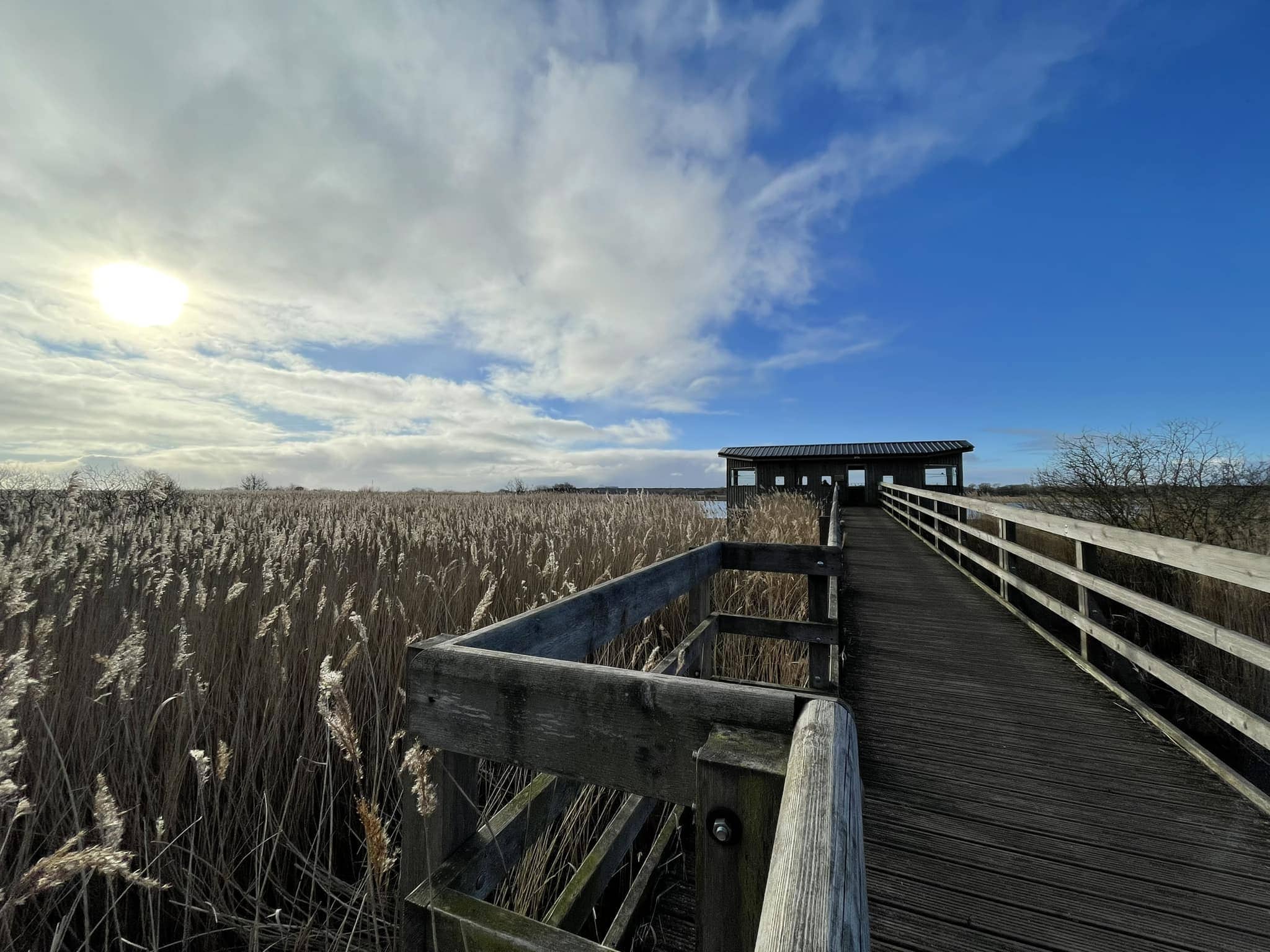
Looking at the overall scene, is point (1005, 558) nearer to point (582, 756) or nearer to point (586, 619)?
point (586, 619)

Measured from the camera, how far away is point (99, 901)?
81.4 inches

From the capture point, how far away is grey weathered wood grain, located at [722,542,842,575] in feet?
12.4

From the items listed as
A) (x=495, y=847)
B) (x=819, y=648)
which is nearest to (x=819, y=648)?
(x=819, y=648)

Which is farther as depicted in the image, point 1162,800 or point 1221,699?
point 1221,699

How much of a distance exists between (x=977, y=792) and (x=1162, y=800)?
31.1 inches

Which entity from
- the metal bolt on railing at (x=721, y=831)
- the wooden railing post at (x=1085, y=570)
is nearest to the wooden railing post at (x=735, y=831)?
the metal bolt on railing at (x=721, y=831)

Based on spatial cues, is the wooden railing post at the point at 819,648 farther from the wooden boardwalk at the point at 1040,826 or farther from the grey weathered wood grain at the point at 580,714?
the grey weathered wood grain at the point at 580,714

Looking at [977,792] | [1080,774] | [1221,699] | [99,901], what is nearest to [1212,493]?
[1221,699]

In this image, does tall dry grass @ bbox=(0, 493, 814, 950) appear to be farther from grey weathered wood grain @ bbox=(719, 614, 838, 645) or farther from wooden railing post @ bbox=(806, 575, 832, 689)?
grey weathered wood grain @ bbox=(719, 614, 838, 645)

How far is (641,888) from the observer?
1933 mm

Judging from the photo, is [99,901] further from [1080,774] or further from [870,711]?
[1080,774]

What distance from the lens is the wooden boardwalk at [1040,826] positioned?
182 centimetres

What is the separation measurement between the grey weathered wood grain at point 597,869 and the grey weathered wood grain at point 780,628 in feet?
6.55

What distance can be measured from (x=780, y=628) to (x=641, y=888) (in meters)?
2.35
